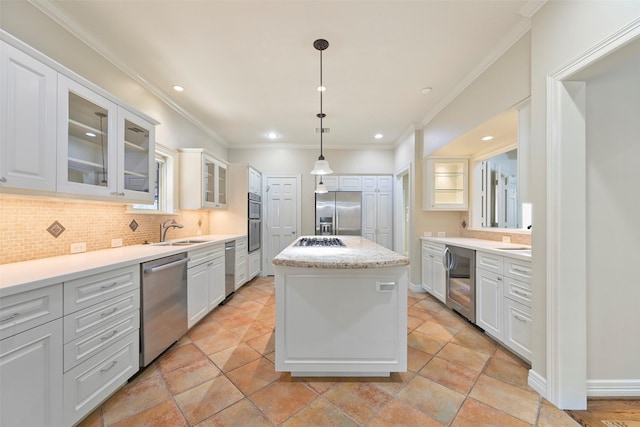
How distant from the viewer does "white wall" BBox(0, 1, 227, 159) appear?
1632 millimetres

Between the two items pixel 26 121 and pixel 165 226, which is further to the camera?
pixel 165 226

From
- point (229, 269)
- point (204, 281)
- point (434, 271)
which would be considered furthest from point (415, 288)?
point (204, 281)

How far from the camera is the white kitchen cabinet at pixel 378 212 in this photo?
520 cm

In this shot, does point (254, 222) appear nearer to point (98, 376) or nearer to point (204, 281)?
point (204, 281)

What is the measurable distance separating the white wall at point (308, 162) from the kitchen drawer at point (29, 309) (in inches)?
161

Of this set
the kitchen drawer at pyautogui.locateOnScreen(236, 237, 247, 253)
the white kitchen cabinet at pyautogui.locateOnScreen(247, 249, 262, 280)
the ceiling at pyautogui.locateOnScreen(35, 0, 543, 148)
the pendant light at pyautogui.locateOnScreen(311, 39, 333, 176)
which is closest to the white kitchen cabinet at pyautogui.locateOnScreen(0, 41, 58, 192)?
the ceiling at pyautogui.locateOnScreen(35, 0, 543, 148)

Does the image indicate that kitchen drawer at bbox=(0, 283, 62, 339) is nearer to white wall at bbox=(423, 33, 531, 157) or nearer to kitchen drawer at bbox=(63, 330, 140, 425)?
kitchen drawer at bbox=(63, 330, 140, 425)

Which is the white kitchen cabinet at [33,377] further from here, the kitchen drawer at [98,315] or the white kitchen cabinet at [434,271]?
the white kitchen cabinet at [434,271]

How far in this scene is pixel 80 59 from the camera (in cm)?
204

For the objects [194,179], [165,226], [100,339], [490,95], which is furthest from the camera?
[194,179]

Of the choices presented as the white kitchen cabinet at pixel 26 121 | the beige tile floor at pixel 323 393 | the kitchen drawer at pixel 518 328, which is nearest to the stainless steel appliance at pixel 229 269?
the beige tile floor at pixel 323 393

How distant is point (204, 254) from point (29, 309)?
170cm

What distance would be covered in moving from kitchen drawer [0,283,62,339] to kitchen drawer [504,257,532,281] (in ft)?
10.1

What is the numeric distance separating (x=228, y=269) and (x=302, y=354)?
2.11m
